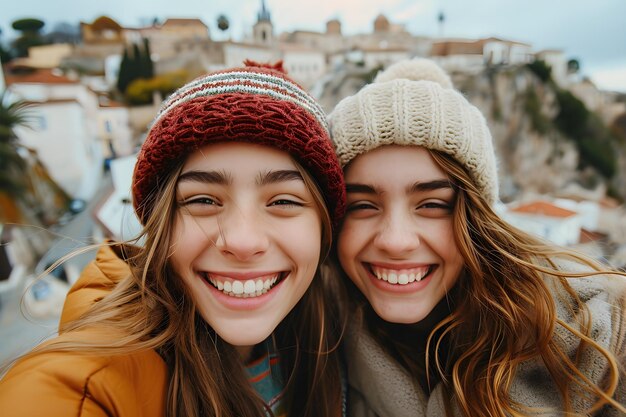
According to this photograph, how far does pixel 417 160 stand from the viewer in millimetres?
1511

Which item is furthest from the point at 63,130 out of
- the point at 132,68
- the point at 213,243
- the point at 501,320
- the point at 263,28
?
the point at 263,28

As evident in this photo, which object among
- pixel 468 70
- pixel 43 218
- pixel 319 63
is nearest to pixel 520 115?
pixel 468 70

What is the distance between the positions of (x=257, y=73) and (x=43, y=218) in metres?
16.6

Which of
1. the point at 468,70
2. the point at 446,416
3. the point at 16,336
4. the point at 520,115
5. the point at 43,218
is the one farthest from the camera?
the point at 468,70

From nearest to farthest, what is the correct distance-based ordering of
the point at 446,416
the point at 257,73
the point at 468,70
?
the point at 257,73
the point at 446,416
the point at 468,70

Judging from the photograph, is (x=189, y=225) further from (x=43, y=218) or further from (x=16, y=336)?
(x=43, y=218)

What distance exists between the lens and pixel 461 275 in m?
1.73

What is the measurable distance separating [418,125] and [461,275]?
2.65 ft

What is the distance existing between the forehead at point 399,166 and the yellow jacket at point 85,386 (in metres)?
1.15

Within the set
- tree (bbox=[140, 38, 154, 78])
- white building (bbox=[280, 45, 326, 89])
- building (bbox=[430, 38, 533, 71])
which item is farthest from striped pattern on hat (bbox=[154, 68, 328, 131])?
building (bbox=[430, 38, 533, 71])

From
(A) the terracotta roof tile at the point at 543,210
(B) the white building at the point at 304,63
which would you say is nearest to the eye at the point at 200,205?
(A) the terracotta roof tile at the point at 543,210

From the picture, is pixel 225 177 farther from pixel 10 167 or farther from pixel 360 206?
pixel 10 167

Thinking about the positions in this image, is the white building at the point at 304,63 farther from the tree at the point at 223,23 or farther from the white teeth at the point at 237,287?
the white teeth at the point at 237,287

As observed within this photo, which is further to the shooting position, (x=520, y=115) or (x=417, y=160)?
(x=520, y=115)
